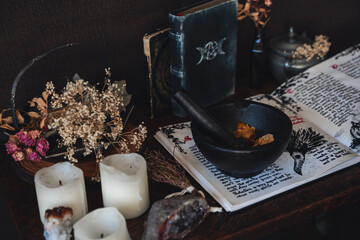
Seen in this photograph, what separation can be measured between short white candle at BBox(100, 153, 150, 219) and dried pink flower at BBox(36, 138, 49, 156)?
159 mm

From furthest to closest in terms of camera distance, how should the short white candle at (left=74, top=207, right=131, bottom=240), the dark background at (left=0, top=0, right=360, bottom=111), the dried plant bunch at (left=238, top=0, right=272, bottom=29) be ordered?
the dried plant bunch at (left=238, top=0, right=272, bottom=29) → the dark background at (left=0, top=0, right=360, bottom=111) → the short white candle at (left=74, top=207, right=131, bottom=240)

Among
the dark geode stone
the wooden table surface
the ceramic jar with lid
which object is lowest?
the wooden table surface

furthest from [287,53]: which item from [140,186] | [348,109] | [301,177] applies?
[140,186]

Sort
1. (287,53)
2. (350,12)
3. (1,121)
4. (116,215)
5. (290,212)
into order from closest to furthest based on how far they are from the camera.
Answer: (116,215) < (290,212) < (1,121) < (287,53) < (350,12)

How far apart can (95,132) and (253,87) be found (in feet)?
2.02

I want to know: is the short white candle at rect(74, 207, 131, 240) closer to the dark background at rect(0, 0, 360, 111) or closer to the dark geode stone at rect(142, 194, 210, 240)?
the dark geode stone at rect(142, 194, 210, 240)

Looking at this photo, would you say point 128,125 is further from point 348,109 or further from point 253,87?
point 348,109

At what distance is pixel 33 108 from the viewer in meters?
1.06

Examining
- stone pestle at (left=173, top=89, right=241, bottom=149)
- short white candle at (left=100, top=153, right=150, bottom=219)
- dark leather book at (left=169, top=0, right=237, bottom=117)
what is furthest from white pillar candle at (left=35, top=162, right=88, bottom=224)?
dark leather book at (left=169, top=0, right=237, bottom=117)

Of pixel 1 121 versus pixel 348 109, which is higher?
pixel 1 121

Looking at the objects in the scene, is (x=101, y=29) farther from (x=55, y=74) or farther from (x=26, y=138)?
(x=26, y=138)

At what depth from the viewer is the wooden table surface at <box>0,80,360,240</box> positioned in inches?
34.1

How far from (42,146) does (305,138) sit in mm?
642

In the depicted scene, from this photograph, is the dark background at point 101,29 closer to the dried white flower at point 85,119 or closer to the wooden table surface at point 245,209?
the dried white flower at point 85,119
